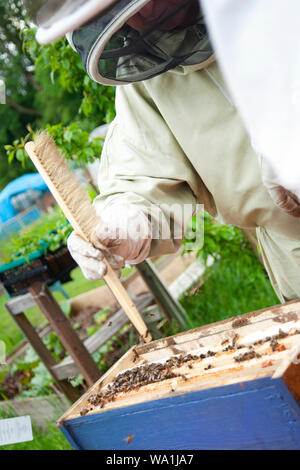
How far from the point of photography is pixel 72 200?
1.96 metres

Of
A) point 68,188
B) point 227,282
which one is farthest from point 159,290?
point 68,188

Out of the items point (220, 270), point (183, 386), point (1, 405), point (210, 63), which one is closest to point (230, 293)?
point (220, 270)

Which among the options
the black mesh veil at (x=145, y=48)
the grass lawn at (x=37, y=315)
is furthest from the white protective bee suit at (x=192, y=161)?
the grass lawn at (x=37, y=315)

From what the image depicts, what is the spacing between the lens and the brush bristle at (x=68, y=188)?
195cm

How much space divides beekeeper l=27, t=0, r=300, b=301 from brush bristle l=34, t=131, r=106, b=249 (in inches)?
1.8

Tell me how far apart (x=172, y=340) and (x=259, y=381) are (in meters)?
0.71

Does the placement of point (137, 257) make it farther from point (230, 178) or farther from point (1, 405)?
point (1, 405)

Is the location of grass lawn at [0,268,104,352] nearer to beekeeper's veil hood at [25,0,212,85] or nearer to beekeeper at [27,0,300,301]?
beekeeper at [27,0,300,301]

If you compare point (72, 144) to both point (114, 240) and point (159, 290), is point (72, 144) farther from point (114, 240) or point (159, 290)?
point (114, 240)

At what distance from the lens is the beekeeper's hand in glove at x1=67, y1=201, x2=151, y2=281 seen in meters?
1.91

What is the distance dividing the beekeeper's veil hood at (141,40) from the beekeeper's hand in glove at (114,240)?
1.67 ft

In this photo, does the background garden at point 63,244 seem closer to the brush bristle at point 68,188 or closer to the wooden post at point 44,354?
the wooden post at point 44,354

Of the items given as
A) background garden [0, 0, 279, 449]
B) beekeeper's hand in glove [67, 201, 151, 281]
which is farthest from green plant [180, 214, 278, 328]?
beekeeper's hand in glove [67, 201, 151, 281]

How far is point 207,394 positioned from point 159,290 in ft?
9.35
